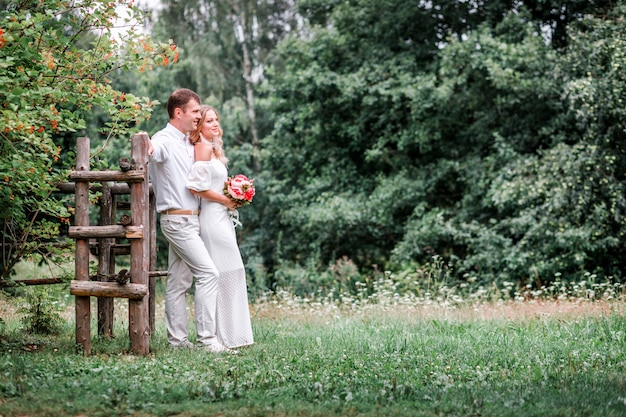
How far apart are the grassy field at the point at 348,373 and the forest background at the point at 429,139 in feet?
10.7

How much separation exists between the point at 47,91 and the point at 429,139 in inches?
467

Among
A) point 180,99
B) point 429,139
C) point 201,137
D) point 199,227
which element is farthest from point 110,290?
point 429,139

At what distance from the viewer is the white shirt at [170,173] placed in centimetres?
652

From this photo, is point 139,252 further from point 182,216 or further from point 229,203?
point 229,203

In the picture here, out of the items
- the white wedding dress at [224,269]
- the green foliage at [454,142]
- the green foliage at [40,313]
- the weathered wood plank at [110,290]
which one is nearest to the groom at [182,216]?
the white wedding dress at [224,269]

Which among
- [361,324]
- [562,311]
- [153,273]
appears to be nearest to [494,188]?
[562,311]

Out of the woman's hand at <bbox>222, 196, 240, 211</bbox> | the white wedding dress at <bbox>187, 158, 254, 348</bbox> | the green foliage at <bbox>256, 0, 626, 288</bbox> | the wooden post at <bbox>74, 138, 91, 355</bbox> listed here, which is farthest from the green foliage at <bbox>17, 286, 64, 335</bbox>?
the green foliage at <bbox>256, 0, 626, 288</bbox>

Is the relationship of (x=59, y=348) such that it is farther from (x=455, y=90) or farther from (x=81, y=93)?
(x=455, y=90)

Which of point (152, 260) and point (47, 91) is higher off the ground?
point (47, 91)

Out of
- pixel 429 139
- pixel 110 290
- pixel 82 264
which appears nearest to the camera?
pixel 110 290

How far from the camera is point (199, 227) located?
6.68 m

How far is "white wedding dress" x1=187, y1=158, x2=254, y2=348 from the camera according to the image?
6637 mm

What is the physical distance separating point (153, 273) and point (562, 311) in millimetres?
5481

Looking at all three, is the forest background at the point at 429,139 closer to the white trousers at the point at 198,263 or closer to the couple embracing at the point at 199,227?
the couple embracing at the point at 199,227
